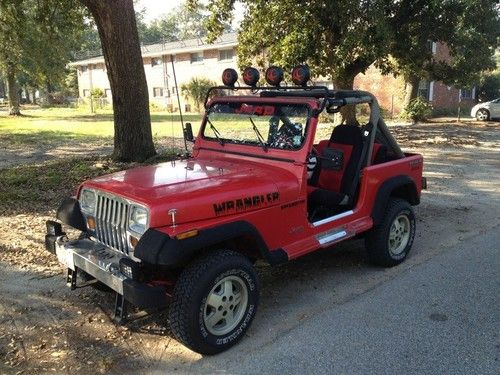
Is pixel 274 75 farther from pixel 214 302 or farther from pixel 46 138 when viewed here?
pixel 46 138

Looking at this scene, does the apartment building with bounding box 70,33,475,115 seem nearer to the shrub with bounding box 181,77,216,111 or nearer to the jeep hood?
the shrub with bounding box 181,77,216,111

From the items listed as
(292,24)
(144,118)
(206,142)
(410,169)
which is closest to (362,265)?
(410,169)

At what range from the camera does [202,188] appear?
11.9ft

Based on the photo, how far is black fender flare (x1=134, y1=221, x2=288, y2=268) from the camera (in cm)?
314

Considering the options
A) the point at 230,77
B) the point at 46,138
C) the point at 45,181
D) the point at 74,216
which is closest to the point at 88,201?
the point at 74,216

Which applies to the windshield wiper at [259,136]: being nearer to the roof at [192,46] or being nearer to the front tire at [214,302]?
the front tire at [214,302]

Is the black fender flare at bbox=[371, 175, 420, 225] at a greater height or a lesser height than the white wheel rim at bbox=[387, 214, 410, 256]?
greater

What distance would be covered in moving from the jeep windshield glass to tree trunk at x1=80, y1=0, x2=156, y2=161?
506 cm

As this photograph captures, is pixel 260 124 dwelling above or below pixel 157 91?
below

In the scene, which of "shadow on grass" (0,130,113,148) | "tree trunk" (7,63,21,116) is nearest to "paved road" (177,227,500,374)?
"shadow on grass" (0,130,113,148)

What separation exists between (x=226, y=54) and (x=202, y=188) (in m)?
33.7

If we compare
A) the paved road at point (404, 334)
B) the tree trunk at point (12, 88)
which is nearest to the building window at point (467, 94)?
the tree trunk at point (12, 88)

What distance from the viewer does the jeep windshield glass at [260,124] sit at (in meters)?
4.40

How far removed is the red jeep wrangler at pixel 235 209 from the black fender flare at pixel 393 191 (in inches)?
0.5
